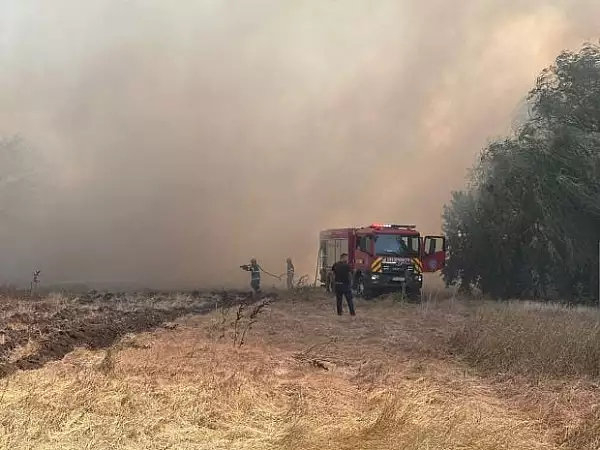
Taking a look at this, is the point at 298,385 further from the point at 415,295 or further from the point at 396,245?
the point at 415,295

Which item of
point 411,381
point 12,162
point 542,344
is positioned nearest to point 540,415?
point 411,381

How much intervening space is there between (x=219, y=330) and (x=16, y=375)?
5.36m

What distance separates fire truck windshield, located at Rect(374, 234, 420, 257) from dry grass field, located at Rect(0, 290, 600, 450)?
662 centimetres

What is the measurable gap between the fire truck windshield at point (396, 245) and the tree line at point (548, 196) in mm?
4288

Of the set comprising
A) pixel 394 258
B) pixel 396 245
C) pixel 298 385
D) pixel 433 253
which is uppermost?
pixel 396 245

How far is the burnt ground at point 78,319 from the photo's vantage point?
10461 mm

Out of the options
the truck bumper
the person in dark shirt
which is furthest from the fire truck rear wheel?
the person in dark shirt

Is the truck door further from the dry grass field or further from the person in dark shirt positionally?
the dry grass field

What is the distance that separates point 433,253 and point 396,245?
1287 millimetres

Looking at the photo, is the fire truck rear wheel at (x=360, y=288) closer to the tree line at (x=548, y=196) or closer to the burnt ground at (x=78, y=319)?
the burnt ground at (x=78, y=319)

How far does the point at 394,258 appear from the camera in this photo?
21312mm

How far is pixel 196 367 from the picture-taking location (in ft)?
29.3

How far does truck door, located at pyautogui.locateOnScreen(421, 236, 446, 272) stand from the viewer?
21312 mm

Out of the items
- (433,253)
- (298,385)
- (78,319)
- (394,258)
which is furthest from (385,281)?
(298,385)
